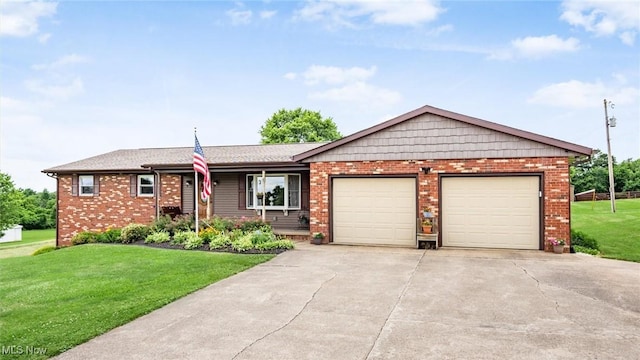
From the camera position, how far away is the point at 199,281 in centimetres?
687

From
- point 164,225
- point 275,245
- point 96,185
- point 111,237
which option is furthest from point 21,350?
point 96,185

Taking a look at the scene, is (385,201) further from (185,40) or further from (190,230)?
(185,40)

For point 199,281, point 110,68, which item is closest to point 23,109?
point 110,68

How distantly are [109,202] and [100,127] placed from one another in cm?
668

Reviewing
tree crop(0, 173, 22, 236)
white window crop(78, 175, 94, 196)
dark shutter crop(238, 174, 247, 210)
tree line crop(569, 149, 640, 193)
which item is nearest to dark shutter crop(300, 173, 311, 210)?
dark shutter crop(238, 174, 247, 210)

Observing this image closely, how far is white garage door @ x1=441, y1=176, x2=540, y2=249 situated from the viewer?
Result: 9.98 metres

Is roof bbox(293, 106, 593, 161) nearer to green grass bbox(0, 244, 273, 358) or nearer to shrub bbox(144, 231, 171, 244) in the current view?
green grass bbox(0, 244, 273, 358)

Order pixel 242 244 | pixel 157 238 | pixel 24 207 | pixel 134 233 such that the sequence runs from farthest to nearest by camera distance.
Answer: pixel 24 207, pixel 134 233, pixel 157 238, pixel 242 244

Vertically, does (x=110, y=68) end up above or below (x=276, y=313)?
above

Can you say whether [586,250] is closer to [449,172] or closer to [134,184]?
[449,172]

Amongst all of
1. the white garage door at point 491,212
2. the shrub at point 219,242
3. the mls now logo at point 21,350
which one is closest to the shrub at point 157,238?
the shrub at point 219,242

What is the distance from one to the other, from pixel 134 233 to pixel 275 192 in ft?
16.2

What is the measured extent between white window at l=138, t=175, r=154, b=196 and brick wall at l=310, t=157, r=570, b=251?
7.68 m

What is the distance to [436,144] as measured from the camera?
10.6 meters
